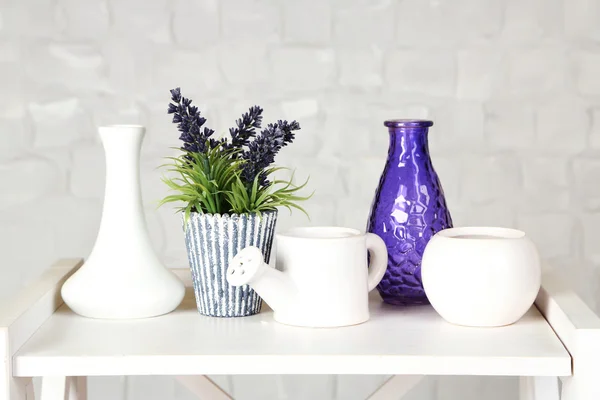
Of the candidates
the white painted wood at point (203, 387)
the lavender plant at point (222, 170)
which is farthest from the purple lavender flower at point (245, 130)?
the white painted wood at point (203, 387)

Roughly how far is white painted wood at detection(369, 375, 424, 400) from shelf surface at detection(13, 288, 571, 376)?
13.4 inches

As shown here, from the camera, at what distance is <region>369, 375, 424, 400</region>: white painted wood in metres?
1.39

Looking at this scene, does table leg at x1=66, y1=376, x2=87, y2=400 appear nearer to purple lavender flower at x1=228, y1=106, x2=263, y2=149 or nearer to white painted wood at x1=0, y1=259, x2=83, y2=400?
white painted wood at x1=0, y1=259, x2=83, y2=400

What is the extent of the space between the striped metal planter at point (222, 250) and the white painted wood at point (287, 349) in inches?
1.3

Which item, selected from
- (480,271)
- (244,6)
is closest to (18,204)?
(244,6)

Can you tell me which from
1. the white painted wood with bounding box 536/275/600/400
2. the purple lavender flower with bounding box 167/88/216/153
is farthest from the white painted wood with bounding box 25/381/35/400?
the white painted wood with bounding box 536/275/600/400

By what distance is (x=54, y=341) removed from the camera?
1.01 metres

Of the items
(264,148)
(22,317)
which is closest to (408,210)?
(264,148)

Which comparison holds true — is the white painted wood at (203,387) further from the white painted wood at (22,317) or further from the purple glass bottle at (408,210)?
the purple glass bottle at (408,210)

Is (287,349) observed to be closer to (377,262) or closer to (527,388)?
(377,262)

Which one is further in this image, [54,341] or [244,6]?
[244,6]

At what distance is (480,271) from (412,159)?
20 centimetres

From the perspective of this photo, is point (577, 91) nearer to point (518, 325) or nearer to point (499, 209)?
point (499, 209)

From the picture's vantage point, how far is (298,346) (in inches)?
38.2
